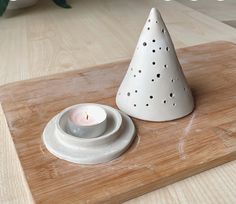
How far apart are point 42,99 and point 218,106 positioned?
0.27 metres

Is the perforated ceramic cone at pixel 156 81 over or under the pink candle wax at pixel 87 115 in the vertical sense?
over

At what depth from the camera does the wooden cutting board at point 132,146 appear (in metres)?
0.35

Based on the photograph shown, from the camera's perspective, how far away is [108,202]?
1.11ft

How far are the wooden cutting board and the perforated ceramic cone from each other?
2 centimetres

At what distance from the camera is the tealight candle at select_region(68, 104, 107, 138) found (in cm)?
39

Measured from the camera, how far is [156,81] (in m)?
0.45

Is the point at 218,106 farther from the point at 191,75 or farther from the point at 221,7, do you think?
the point at 221,7

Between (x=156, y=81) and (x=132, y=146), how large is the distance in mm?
101

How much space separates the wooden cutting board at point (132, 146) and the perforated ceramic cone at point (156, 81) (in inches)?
0.6

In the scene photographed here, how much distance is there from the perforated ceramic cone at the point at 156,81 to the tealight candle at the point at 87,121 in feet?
0.18

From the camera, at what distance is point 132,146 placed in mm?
404

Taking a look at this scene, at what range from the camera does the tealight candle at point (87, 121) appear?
39cm

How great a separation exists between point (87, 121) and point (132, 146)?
0.06m

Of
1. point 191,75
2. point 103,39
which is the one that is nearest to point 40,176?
point 191,75
